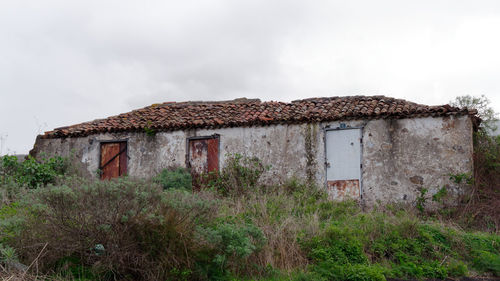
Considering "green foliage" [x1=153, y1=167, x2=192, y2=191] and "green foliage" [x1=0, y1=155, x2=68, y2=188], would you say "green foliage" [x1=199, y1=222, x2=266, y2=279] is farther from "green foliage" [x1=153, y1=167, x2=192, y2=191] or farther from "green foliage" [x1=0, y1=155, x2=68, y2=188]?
"green foliage" [x1=0, y1=155, x2=68, y2=188]

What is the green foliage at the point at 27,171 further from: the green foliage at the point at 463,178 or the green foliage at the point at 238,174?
the green foliage at the point at 463,178

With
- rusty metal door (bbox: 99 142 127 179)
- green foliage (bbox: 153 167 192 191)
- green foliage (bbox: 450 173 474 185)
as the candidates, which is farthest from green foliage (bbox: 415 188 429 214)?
rusty metal door (bbox: 99 142 127 179)

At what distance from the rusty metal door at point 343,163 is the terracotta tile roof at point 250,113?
0.53 meters

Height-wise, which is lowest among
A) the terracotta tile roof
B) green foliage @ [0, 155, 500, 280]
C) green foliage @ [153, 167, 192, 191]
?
green foliage @ [0, 155, 500, 280]

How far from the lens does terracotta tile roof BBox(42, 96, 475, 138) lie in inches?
450

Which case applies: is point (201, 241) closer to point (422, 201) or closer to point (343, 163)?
point (343, 163)

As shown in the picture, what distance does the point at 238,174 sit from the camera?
12.2 m

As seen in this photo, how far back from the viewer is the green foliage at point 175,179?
39.3ft

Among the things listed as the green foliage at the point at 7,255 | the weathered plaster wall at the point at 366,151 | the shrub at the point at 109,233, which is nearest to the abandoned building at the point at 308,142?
the weathered plaster wall at the point at 366,151

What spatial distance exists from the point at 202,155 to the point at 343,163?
425 centimetres

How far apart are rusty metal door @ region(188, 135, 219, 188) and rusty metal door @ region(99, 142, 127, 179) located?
7.54 feet

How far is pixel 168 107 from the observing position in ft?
51.9

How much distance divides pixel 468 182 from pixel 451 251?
353 cm

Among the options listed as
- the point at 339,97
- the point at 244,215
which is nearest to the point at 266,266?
the point at 244,215
